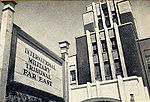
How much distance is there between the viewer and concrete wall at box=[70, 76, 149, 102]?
16.7 meters

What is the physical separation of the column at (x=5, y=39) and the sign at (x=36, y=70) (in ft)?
2.34

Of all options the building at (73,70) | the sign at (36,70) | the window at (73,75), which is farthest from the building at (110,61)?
Result: the sign at (36,70)

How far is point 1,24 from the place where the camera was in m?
8.06

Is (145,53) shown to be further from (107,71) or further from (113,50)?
(107,71)

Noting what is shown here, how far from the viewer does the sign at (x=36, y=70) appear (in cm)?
845

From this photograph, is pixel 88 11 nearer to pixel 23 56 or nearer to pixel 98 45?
pixel 98 45

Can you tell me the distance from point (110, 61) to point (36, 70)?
53.9 feet

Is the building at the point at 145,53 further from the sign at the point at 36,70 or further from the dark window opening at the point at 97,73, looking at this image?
the sign at the point at 36,70

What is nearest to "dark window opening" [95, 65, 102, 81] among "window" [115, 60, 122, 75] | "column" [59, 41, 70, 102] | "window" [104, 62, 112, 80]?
"window" [104, 62, 112, 80]

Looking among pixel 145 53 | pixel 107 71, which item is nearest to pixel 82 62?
pixel 107 71

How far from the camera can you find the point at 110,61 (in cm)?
2420

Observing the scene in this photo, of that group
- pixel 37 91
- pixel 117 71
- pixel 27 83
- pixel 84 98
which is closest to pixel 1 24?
pixel 27 83

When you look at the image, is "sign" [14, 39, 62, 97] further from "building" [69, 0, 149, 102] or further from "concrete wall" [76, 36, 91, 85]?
"concrete wall" [76, 36, 91, 85]

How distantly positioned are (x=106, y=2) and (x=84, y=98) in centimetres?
2111
